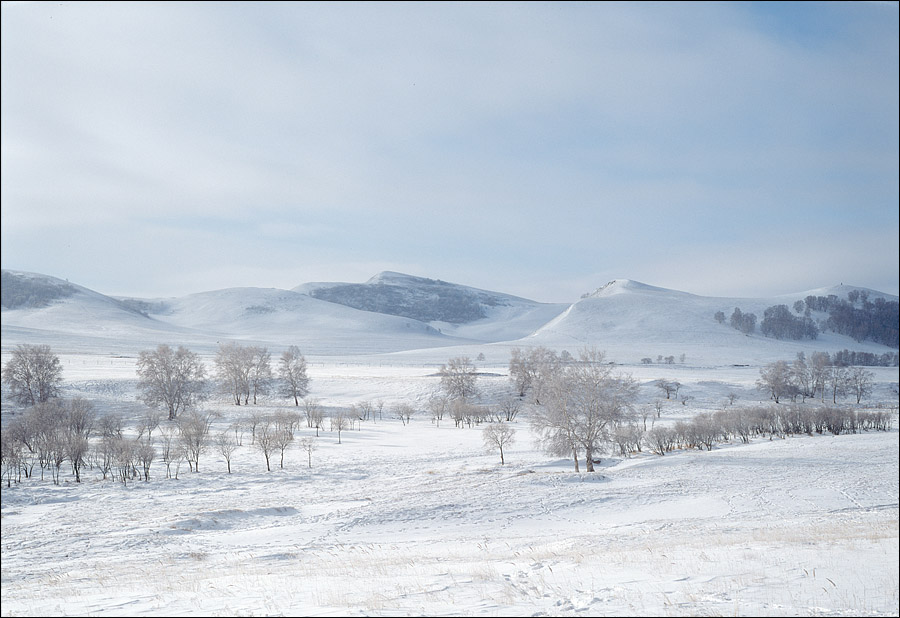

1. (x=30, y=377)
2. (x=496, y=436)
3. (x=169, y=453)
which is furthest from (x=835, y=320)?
(x=30, y=377)

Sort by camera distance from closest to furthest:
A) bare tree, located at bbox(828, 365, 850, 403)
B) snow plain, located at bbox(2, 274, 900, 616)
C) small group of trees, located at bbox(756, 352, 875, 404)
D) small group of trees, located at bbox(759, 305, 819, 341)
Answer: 1. snow plain, located at bbox(2, 274, 900, 616)
2. small group of trees, located at bbox(756, 352, 875, 404)
3. bare tree, located at bbox(828, 365, 850, 403)
4. small group of trees, located at bbox(759, 305, 819, 341)

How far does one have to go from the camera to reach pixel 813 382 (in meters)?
87.8

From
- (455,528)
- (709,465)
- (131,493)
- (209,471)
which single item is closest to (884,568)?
(455,528)

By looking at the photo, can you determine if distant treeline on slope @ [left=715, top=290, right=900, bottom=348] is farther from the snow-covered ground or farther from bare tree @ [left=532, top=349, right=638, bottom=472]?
bare tree @ [left=532, top=349, right=638, bottom=472]

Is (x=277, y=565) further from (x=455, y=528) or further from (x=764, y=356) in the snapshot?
→ (x=764, y=356)

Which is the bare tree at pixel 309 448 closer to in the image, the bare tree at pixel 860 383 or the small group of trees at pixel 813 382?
the small group of trees at pixel 813 382

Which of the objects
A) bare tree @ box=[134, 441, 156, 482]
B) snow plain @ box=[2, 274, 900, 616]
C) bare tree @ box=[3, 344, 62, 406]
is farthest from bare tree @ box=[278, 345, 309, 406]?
bare tree @ box=[134, 441, 156, 482]

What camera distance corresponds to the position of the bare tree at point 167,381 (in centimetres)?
6500

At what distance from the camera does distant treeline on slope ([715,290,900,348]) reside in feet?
444

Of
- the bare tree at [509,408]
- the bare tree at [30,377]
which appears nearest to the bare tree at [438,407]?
the bare tree at [509,408]

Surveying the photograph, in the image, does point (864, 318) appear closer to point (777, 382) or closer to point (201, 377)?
point (777, 382)

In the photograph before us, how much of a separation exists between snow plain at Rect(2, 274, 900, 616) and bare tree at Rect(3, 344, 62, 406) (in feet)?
7.61

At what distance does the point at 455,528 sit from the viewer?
76.4ft

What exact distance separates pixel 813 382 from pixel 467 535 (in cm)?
9085
